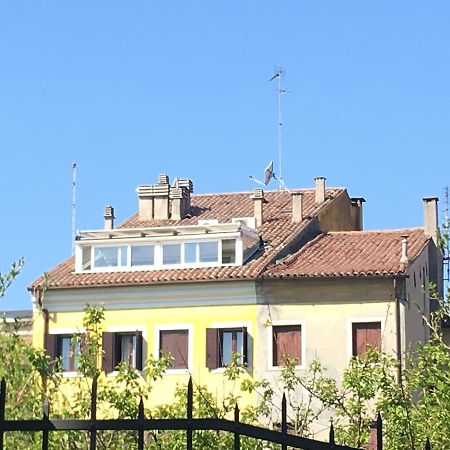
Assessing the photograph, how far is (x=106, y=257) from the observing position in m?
40.7

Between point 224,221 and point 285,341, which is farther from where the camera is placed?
point 224,221

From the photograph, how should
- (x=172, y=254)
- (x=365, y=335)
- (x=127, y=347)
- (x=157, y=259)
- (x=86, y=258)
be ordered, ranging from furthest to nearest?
(x=86, y=258), (x=157, y=259), (x=172, y=254), (x=127, y=347), (x=365, y=335)

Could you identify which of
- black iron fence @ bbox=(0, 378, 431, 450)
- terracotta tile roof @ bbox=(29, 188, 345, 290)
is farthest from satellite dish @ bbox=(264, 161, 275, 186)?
black iron fence @ bbox=(0, 378, 431, 450)

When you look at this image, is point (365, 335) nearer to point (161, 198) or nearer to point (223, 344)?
point (223, 344)

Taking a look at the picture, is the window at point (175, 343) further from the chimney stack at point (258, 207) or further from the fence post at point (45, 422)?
the fence post at point (45, 422)

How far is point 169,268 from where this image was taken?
39.5 metres

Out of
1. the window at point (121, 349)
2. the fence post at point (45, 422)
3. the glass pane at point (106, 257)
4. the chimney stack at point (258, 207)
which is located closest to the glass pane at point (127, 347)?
the window at point (121, 349)

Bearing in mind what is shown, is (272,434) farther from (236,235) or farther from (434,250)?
(434,250)

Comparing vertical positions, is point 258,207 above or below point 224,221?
above

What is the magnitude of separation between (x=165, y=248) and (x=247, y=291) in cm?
340

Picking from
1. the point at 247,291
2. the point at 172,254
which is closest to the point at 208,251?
the point at 172,254

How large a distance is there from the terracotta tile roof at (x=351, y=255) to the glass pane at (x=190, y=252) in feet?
8.85

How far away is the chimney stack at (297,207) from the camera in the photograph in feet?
132

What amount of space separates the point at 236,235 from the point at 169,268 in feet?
7.18
